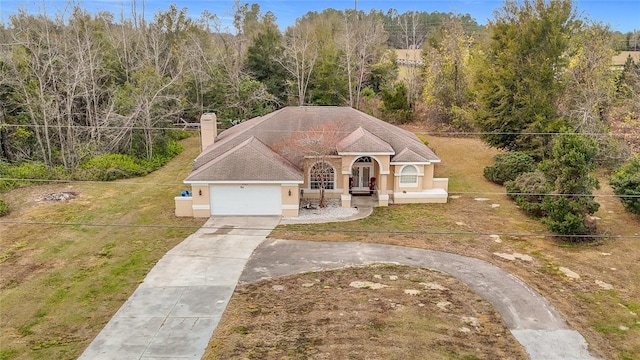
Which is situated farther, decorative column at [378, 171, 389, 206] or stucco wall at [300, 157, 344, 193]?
stucco wall at [300, 157, 344, 193]

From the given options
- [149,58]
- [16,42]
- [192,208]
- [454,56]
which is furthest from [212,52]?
[192,208]

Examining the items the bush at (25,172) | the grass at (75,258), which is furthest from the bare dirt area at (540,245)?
the bush at (25,172)

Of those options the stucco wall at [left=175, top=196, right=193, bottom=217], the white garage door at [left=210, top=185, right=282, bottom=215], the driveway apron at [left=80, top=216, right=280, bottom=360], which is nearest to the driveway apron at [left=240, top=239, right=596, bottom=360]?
the driveway apron at [left=80, top=216, right=280, bottom=360]

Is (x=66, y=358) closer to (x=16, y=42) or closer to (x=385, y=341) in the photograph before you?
(x=385, y=341)

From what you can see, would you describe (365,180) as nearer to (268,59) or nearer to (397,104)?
(397,104)

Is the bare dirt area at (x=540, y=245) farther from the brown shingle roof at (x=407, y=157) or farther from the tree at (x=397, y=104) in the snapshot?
the tree at (x=397, y=104)

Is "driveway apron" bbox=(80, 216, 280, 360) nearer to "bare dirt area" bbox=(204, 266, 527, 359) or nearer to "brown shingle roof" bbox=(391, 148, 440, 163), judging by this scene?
"bare dirt area" bbox=(204, 266, 527, 359)

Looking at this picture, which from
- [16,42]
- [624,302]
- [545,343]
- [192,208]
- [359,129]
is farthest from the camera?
[16,42]
